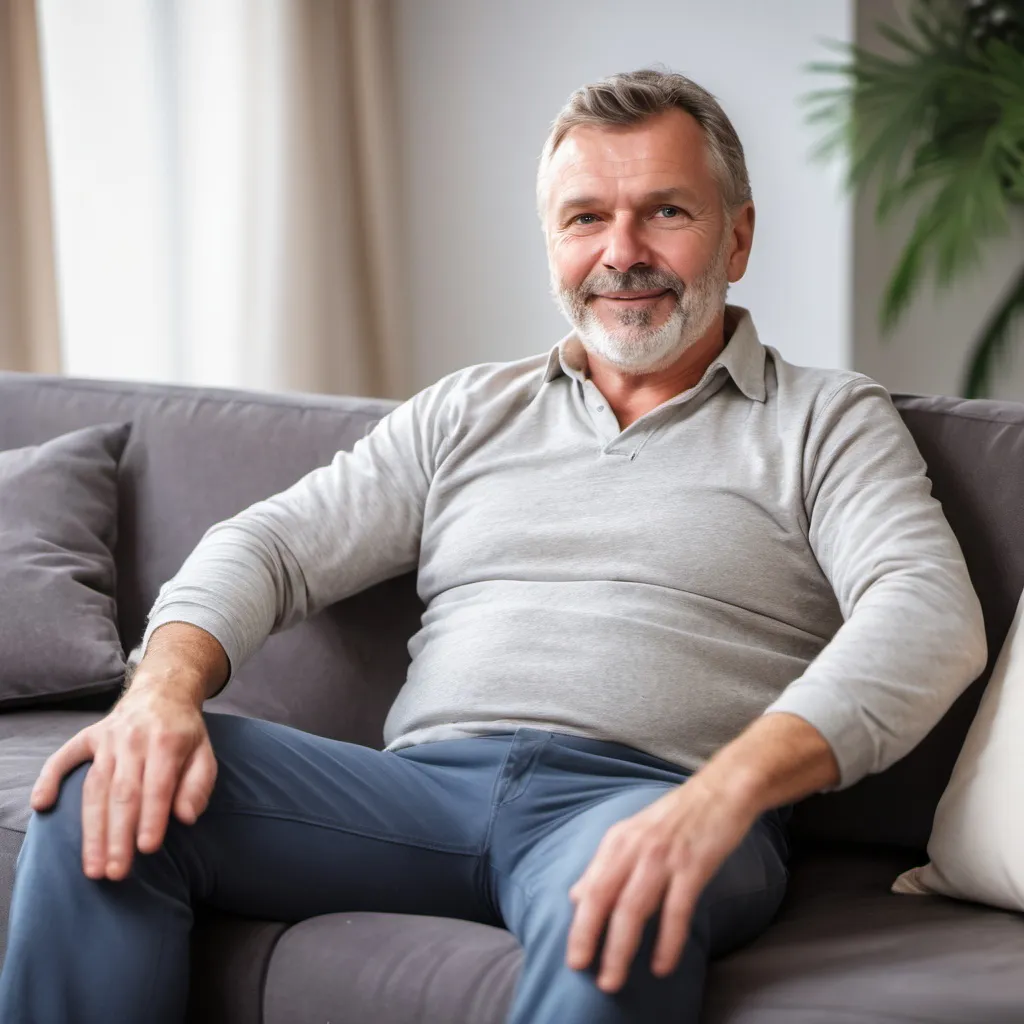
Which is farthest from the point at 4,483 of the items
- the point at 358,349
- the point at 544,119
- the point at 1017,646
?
the point at 544,119

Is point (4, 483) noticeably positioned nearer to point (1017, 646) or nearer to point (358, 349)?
point (1017, 646)

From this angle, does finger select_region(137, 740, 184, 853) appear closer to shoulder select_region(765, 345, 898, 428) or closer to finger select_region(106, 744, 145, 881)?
finger select_region(106, 744, 145, 881)

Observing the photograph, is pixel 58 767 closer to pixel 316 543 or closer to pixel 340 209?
pixel 316 543

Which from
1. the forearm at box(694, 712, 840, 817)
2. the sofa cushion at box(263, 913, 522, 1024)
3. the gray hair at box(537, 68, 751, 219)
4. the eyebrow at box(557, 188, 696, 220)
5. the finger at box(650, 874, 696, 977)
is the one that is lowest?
the sofa cushion at box(263, 913, 522, 1024)

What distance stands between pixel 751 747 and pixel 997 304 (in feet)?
9.12

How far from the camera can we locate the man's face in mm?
1569

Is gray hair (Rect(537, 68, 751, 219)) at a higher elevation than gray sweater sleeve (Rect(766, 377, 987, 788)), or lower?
higher

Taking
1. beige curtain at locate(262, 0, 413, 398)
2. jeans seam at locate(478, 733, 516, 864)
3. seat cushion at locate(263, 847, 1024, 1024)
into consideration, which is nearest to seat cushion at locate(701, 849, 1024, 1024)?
seat cushion at locate(263, 847, 1024, 1024)

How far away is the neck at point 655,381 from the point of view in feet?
5.26

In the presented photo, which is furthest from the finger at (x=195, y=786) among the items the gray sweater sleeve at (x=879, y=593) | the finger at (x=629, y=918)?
the gray sweater sleeve at (x=879, y=593)

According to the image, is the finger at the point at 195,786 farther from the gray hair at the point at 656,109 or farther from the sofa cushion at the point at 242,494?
the gray hair at the point at 656,109

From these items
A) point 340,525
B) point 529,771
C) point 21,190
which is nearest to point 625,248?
point 340,525

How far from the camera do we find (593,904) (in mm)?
1018

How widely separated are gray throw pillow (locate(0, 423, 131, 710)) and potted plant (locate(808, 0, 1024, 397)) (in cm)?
225
